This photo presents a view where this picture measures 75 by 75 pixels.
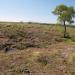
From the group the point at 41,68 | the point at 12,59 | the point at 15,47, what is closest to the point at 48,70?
the point at 41,68

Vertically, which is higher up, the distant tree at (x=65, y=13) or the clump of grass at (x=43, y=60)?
the distant tree at (x=65, y=13)

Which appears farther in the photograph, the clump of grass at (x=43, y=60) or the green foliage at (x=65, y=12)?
the green foliage at (x=65, y=12)

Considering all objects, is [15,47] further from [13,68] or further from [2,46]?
[13,68]

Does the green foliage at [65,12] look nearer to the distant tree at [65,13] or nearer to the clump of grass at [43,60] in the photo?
the distant tree at [65,13]

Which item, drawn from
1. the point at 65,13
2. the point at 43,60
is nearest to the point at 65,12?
the point at 65,13

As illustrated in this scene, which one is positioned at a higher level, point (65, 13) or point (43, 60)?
point (65, 13)

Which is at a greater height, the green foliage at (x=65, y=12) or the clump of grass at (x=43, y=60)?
the green foliage at (x=65, y=12)

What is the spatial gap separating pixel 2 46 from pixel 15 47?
65.0 inches

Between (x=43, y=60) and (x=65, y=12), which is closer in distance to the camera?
(x=43, y=60)

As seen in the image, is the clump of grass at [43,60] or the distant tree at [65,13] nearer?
the clump of grass at [43,60]

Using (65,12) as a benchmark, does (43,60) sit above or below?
below

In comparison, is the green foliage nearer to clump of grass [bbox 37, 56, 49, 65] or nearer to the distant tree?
the distant tree

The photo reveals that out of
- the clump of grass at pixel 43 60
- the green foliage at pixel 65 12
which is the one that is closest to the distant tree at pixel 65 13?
the green foliage at pixel 65 12

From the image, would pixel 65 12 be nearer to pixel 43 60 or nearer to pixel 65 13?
pixel 65 13
